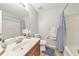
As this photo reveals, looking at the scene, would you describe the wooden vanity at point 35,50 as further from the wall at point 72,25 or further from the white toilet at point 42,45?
the wall at point 72,25

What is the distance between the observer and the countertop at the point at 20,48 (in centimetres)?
151

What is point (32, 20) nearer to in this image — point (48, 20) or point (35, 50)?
point (48, 20)

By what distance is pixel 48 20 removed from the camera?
5.47 ft

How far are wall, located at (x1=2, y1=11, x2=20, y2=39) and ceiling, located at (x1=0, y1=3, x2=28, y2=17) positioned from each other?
0.05 m

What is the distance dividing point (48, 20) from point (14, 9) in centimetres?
51

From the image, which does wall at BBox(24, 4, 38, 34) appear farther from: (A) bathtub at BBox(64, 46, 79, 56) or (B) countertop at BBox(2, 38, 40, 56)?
(A) bathtub at BBox(64, 46, 79, 56)

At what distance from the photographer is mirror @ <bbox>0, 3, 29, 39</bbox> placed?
160 centimetres

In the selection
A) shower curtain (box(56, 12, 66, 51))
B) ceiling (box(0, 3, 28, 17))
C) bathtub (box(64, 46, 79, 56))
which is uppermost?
ceiling (box(0, 3, 28, 17))

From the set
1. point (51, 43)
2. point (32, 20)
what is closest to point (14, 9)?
point (32, 20)

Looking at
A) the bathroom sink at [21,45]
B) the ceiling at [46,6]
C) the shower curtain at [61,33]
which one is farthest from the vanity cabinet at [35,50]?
the ceiling at [46,6]

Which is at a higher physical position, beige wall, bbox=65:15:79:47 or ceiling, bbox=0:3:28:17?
ceiling, bbox=0:3:28:17

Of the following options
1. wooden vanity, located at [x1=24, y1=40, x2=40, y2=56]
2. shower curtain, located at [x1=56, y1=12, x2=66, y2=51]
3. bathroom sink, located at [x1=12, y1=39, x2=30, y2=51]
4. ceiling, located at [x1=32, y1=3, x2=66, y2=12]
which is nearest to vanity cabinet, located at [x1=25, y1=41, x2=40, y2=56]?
wooden vanity, located at [x1=24, y1=40, x2=40, y2=56]

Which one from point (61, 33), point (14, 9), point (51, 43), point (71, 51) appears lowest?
point (71, 51)

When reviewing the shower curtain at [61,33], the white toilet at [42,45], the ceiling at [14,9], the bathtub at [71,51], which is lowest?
the bathtub at [71,51]
